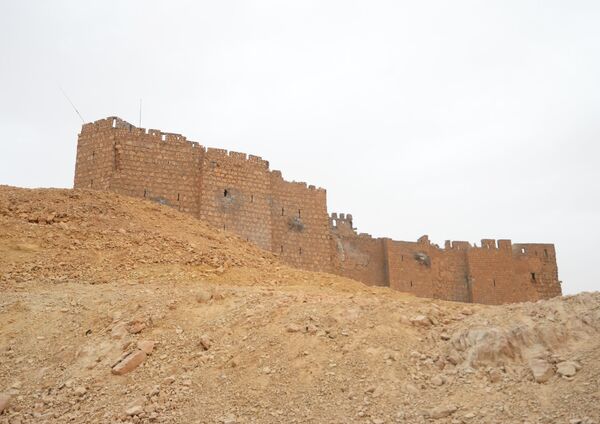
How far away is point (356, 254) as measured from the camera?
23000 mm

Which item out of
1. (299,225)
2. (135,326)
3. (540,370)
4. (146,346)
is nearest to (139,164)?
(299,225)

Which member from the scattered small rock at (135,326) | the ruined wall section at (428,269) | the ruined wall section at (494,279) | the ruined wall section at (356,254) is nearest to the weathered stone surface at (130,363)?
the scattered small rock at (135,326)

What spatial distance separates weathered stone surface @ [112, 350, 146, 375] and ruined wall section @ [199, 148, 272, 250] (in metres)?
10.1

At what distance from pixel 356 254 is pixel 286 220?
464 cm

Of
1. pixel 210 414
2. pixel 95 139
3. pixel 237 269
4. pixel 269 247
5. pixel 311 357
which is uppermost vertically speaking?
pixel 95 139

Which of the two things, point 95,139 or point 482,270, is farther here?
point 482,270

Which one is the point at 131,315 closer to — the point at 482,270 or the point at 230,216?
the point at 230,216

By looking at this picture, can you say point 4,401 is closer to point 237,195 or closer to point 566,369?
point 566,369

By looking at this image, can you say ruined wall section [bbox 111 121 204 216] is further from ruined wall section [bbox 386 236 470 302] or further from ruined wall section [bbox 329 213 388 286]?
ruined wall section [bbox 386 236 470 302]

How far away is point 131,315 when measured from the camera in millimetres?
8430

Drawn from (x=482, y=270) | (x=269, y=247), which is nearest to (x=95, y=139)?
(x=269, y=247)

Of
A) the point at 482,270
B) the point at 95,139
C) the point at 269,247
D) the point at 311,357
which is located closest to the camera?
the point at 311,357

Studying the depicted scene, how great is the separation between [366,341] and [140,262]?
5.82m

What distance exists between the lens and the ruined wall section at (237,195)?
17.7 m
